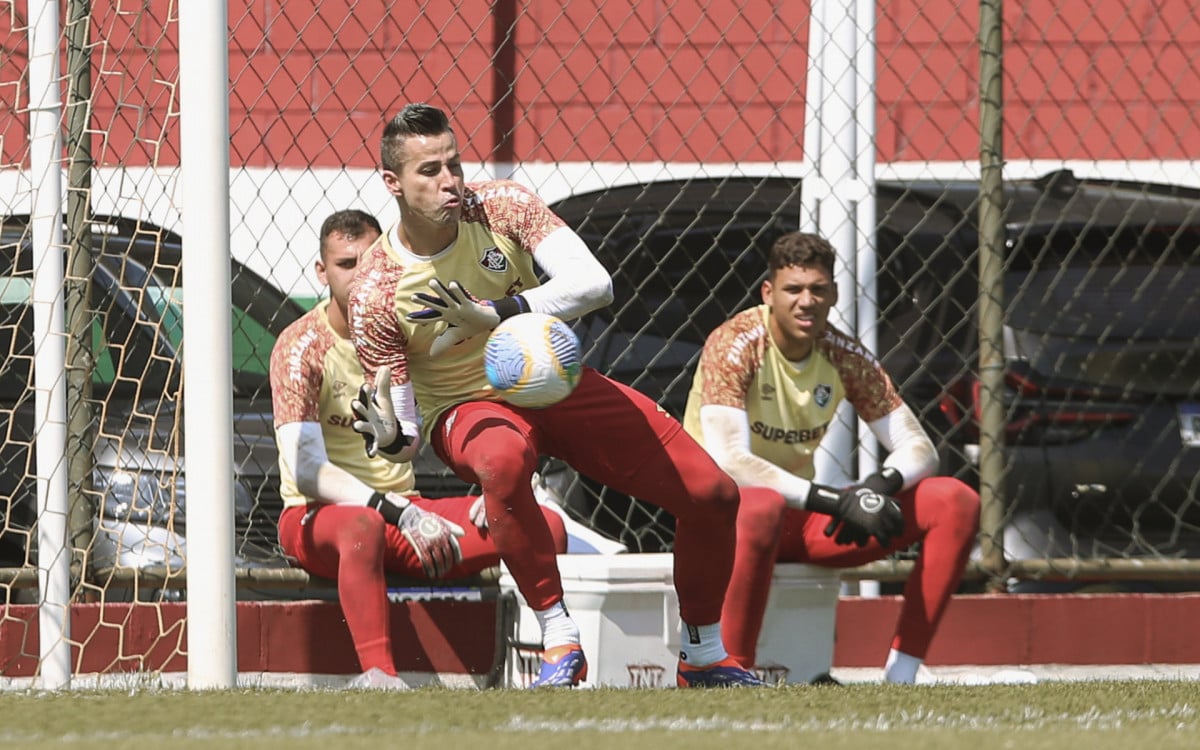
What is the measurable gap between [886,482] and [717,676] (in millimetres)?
864

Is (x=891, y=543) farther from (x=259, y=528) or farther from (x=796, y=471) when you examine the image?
(x=259, y=528)

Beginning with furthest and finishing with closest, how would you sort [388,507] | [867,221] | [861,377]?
[867,221], [861,377], [388,507]

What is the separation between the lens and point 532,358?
14.8ft

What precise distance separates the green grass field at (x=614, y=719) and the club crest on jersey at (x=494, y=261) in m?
1.15

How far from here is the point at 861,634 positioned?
18.8ft

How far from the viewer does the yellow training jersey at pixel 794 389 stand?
5.46m

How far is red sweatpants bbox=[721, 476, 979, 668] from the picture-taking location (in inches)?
201

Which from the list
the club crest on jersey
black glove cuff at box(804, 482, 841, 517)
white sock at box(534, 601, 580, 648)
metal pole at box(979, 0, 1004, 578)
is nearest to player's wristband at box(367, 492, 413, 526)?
white sock at box(534, 601, 580, 648)

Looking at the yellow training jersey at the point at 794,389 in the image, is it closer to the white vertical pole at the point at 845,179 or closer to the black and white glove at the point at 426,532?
the white vertical pole at the point at 845,179

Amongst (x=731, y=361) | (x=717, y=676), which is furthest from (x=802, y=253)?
(x=717, y=676)

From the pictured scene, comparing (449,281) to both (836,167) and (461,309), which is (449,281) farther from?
(836,167)

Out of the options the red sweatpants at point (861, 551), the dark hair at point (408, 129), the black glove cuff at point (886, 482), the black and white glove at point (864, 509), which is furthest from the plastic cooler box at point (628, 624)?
the dark hair at point (408, 129)

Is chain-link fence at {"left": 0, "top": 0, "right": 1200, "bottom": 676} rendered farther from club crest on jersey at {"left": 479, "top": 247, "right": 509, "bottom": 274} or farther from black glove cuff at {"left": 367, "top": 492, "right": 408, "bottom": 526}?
club crest on jersey at {"left": 479, "top": 247, "right": 509, "bottom": 274}

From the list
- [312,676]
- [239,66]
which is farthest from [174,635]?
[239,66]
